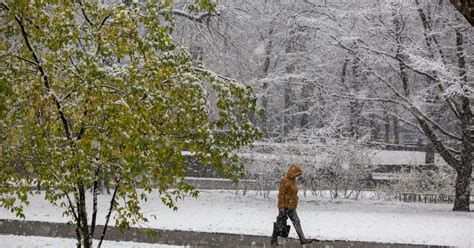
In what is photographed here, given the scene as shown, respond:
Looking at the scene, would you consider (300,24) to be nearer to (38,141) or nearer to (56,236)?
(56,236)

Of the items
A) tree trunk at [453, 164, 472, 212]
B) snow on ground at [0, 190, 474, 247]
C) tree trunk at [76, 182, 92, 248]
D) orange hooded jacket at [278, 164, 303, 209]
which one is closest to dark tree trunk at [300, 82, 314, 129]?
snow on ground at [0, 190, 474, 247]

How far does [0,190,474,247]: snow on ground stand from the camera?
12797 mm

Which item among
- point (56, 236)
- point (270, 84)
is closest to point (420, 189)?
point (270, 84)

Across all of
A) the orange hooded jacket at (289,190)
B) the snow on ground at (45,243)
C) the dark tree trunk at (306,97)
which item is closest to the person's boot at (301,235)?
the orange hooded jacket at (289,190)

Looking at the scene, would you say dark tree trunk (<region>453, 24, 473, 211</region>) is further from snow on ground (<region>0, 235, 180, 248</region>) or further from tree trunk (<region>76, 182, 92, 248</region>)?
tree trunk (<region>76, 182, 92, 248</region>)

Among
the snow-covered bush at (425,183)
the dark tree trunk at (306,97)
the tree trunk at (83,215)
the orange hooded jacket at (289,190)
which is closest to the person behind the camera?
the tree trunk at (83,215)

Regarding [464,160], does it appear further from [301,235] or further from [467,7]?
[467,7]

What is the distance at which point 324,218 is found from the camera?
49.2 feet

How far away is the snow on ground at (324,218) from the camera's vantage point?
12.8m

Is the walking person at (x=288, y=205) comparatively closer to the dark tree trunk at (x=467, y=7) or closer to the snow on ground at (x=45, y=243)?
the snow on ground at (x=45, y=243)

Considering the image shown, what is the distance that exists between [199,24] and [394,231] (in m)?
9.62

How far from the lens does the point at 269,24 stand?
25.9 metres

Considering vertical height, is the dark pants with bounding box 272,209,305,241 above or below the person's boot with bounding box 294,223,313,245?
above

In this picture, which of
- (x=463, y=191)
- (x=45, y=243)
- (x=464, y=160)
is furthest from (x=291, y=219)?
(x=464, y=160)
